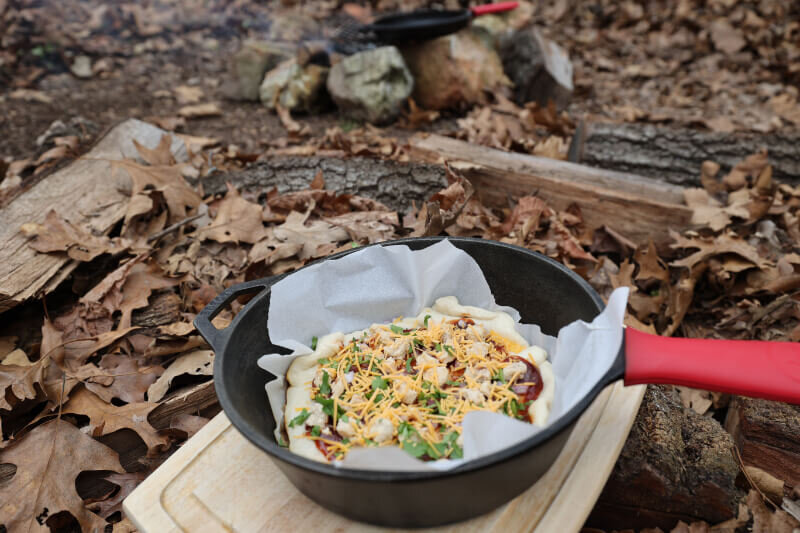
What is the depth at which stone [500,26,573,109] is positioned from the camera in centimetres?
529

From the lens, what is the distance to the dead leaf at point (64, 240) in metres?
2.49

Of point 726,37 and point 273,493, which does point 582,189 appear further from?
point 726,37

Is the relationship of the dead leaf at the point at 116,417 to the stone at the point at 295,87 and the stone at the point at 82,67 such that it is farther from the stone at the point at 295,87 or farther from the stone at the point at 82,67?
the stone at the point at 82,67

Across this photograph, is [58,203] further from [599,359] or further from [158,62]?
[158,62]

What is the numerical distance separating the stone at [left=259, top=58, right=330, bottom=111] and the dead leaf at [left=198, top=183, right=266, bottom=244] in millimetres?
2726

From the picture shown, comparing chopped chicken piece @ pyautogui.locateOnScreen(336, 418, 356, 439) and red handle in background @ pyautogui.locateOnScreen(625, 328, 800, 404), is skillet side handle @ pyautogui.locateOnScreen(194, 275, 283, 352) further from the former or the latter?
red handle in background @ pyautogui.locateOnScreen(625, 328, 800, 404)

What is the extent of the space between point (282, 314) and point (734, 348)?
4.42ft

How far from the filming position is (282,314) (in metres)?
1.82

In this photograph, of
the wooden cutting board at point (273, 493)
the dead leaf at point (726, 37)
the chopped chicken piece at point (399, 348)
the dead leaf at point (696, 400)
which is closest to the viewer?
the wooden cutting board at point (273, 493)

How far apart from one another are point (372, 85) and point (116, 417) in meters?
3.93

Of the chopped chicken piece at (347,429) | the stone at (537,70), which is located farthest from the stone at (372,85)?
the chopped chicken piece at (347,429)

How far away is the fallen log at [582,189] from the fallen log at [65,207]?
1884 millimetres

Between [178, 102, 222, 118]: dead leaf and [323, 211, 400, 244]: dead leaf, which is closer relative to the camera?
[323, 211, 400, 244]: dead leaf

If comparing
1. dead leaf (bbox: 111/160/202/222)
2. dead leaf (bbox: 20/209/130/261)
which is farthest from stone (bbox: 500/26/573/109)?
dead leaf (bbox: 20/209/130/261)
